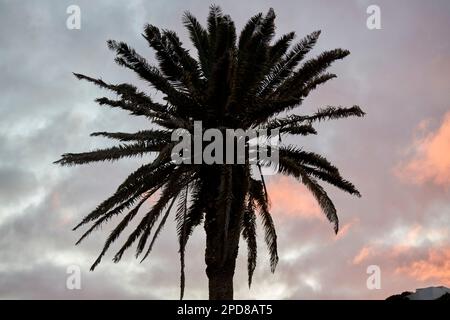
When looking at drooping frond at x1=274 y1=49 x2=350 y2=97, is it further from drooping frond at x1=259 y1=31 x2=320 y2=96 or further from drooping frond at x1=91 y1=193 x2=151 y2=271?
drooping frond at x1=91 y1=193 x2=151 y2=271

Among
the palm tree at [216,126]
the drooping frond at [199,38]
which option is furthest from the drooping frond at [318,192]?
the drooping frond at [199,38]

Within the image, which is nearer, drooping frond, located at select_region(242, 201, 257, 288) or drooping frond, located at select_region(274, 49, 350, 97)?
drooping frond, located at select_region(274, 49, 350, 97)

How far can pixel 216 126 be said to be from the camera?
57.0ft

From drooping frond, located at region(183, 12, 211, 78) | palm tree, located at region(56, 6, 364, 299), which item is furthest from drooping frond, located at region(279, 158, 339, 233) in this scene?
drooping frond, located at region(183, 12, 211, 78)

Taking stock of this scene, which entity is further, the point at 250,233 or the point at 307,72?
the point at 250,233

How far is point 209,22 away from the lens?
20281 millimetres

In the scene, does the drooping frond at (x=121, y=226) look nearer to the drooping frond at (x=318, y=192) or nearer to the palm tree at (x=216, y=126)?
the palm tree at (x=216, y=126)

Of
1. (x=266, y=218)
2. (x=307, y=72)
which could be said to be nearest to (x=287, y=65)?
(x=307, y=72)

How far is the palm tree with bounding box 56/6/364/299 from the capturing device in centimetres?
1672

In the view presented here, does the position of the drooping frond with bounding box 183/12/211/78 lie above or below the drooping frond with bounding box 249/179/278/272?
above

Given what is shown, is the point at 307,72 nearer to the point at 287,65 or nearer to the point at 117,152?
the point at 287,65

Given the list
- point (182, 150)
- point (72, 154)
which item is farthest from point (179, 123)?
point (72, 154)

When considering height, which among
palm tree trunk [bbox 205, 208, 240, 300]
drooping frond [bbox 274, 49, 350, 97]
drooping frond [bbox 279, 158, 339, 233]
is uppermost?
drooping frond [bbox 274, 49, 350, 97]
